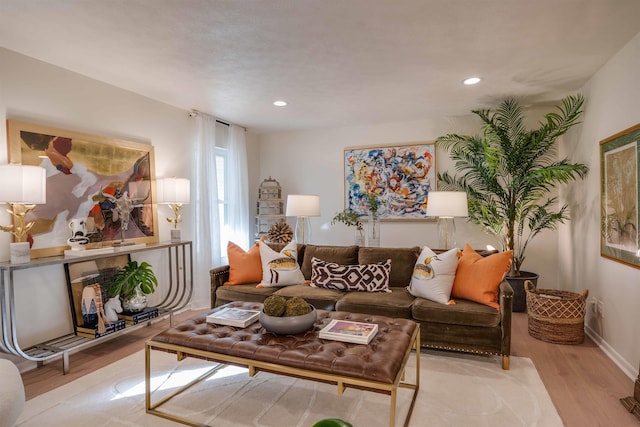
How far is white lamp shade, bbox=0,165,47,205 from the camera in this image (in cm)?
236

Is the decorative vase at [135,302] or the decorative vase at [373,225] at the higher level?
the decorative vase at [373,225]

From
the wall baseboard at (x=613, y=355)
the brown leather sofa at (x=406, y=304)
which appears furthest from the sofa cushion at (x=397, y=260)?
the wall baseboard at (x=613, y=355)

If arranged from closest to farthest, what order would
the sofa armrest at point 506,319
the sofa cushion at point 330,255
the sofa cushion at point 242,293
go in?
the sofa armrest at point 506,319 < the sofa cushion at point 242,293 < the sofa cushion at point 330,255

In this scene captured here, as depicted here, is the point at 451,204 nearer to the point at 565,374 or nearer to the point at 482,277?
the point at 482,277

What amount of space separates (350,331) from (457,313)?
106 cm

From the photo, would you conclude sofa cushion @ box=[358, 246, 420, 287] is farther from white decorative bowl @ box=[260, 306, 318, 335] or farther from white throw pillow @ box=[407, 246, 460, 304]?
white decorative bowl @ box=[260, 306, 318, 335]

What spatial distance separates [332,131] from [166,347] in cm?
402

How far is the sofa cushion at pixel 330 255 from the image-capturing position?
141 inches

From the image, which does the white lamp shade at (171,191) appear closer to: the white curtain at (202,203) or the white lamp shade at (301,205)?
the white curtain at (202,203)

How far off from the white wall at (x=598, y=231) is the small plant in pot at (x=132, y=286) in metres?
3.93

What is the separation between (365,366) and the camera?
1665 mm

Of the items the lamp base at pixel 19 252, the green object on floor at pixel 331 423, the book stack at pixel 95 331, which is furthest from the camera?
the book stack at pixel 95 331

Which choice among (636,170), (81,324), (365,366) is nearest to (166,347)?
(365,366)

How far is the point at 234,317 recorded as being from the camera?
2.31 metres
